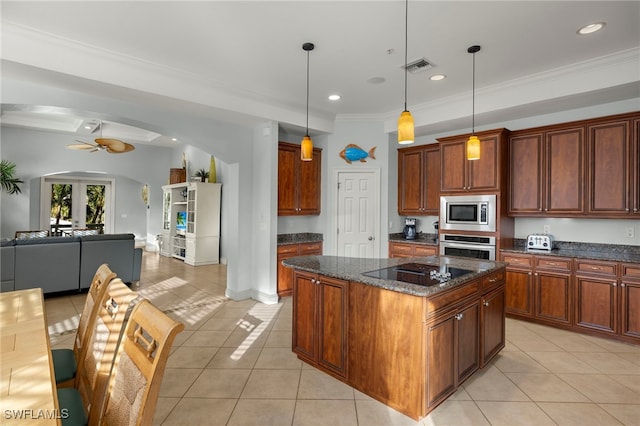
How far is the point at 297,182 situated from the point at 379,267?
295 cm

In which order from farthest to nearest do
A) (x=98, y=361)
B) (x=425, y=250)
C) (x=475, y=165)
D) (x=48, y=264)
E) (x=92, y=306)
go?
(x=425, y=250) → (x=48, y=264) → (x=475, y=165) → (x=92, y=306) → (x=98, y=361)

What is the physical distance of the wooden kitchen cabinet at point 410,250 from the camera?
16.1 feet

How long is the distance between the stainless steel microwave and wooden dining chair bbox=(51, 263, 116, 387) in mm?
4162

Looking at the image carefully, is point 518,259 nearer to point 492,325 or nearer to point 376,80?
point 492,325

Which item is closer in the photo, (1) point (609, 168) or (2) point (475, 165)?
(1) point (609, 168)

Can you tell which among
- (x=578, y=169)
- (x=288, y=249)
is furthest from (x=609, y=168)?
(x=288, y=249)

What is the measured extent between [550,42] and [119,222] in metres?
11.1

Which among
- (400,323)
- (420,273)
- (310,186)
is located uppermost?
(310,186)

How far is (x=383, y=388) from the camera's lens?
89.0 inches

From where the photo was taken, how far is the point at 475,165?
175 inches

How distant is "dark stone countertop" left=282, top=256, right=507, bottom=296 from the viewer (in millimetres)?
2049

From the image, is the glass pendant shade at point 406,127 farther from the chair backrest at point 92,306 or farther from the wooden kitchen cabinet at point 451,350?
the chair backrest at point 92,306

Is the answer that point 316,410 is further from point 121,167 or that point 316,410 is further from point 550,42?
point 121,167

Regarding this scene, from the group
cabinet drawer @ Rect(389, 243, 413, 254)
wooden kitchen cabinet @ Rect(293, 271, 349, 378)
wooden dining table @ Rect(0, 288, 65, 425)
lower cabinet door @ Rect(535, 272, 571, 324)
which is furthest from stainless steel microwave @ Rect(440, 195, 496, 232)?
wooden dining table @ Rect(0, 288, 65, 425)
